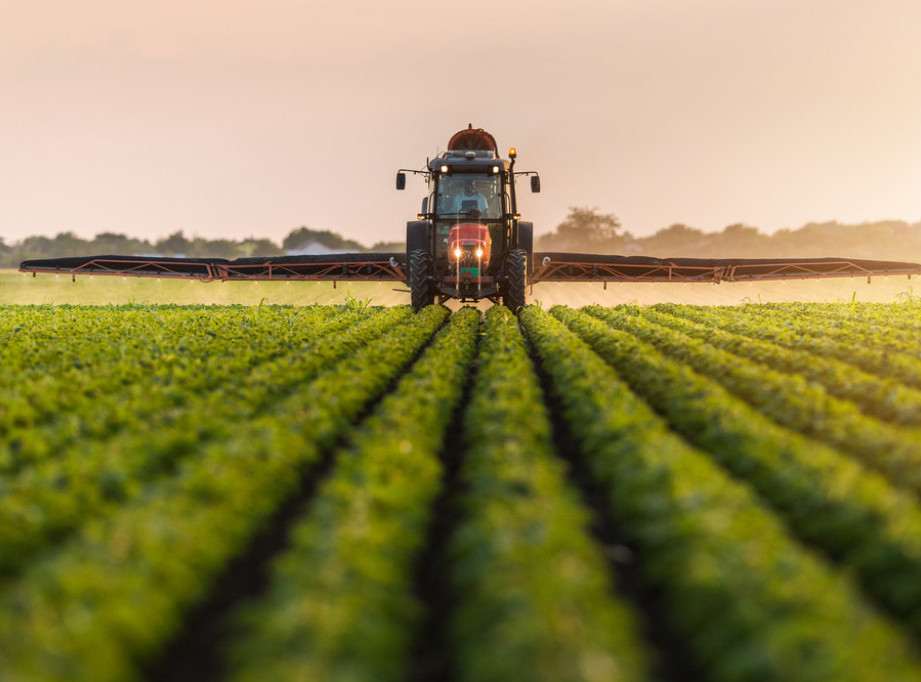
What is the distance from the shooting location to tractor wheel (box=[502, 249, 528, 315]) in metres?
18.8

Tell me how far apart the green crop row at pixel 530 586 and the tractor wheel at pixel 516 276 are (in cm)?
1345

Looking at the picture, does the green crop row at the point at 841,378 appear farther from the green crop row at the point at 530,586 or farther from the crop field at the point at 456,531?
the green crop row at the point at 530,586

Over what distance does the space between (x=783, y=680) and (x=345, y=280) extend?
22506 mm

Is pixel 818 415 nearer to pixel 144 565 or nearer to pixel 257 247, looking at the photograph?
pixel 144 565

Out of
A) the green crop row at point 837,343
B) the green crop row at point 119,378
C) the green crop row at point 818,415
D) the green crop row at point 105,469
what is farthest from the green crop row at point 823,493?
the green crop row at point 119,378

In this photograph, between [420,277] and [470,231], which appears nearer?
[470,231]

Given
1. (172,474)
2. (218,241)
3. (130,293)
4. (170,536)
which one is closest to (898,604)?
(170,536)

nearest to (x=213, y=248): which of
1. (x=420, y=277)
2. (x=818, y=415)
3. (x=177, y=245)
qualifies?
(x=177, y=245)

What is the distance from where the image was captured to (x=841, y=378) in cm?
845

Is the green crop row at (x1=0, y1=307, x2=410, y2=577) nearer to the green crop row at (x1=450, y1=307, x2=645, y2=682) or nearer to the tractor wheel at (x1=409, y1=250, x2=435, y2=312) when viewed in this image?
the green crop row at (x1=450, y1=307, x2=645, y2=682)

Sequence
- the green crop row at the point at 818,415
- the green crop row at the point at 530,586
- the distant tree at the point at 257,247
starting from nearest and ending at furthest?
the green crop row at the point at 530,586 → the green crop row at the point at 818,415 → the distant tree at the point at 257,247

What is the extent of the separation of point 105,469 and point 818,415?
249 inches

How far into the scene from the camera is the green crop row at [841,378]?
7262 millimetres

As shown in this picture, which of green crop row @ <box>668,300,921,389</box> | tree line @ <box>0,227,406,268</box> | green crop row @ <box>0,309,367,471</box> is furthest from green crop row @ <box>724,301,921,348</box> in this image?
tree line @ <box>0,227,406,268</box>
